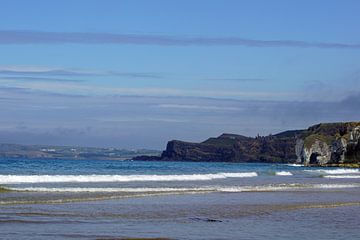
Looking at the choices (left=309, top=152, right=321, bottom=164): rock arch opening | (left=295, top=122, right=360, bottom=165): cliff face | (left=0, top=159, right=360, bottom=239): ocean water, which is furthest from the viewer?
(left=309, top=152, right=321, bottom=164): rock arch opening

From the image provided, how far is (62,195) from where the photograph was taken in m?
32.6

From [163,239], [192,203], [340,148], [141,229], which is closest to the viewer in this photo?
[163,239]

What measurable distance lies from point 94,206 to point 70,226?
22.0ft

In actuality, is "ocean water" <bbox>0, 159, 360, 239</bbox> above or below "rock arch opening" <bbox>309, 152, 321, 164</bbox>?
below

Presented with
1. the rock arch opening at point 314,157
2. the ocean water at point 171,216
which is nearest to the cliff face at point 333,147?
the rock arch opening at point 314,157

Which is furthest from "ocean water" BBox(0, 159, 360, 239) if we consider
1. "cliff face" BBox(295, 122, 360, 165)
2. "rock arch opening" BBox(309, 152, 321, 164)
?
"rock arch opening" BBox(309, 152, 321, 164)

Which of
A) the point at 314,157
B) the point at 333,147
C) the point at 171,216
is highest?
the point at 333,147

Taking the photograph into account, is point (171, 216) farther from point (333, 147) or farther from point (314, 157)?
point (314, 157)

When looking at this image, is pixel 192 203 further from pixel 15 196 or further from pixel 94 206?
pixel 15 196

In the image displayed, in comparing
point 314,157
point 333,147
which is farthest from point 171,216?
point 314,157

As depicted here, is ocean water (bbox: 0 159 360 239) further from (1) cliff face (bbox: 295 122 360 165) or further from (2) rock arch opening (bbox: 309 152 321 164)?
(2) rock arch opening (bbox: 309 152 321 164)

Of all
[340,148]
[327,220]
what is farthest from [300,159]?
[327,220]

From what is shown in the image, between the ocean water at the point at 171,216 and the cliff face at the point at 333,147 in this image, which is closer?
the ocean water at the point at 171,216

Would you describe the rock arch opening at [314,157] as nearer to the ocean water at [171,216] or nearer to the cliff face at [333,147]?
the cliff face at [333,147]
